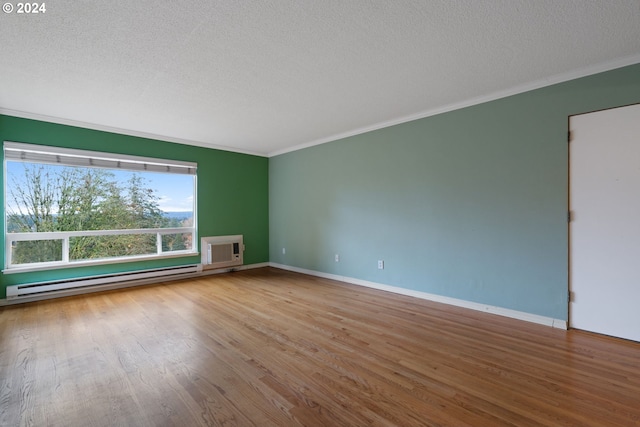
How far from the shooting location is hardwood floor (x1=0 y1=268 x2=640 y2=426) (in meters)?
1.59

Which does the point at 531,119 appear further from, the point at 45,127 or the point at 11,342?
the point at 45,127

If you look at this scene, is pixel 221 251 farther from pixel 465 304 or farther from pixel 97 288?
pixel 465 304

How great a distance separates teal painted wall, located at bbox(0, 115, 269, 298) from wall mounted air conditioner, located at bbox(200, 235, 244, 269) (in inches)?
5.4

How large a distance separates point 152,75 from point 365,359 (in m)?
3.22

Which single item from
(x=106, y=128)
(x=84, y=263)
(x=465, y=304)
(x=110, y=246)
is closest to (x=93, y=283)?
(x=84, y=263)

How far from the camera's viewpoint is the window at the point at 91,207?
3.66m

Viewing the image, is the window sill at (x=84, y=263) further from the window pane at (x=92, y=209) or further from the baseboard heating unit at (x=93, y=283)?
the baseboard heating unit at (x=93, y=283)

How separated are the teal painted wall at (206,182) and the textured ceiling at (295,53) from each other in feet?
1.09

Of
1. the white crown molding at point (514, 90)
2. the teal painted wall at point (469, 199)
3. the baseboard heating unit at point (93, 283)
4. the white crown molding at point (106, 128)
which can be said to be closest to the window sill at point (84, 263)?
the baseboard heating unit at point (93, 283)

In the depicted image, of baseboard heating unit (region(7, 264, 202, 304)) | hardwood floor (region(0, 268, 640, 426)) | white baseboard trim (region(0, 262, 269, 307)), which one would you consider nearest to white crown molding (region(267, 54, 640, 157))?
hardwood floor (region(0, 268, 640, 426))

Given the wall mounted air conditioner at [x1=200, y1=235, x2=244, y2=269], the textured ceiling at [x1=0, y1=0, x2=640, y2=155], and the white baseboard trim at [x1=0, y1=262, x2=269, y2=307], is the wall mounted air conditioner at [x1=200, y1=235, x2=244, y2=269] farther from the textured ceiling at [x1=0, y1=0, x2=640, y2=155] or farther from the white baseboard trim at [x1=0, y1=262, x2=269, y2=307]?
the textured ceiling at [x1=0, y1=0, x2=640, y2=155]

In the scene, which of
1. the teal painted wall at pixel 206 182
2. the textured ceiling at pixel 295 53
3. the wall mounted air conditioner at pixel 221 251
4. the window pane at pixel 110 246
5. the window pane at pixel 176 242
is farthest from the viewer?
the wall mounted air conditioner at pixel 221 251

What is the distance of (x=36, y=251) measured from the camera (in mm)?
3750

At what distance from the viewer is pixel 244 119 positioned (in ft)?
12.8
